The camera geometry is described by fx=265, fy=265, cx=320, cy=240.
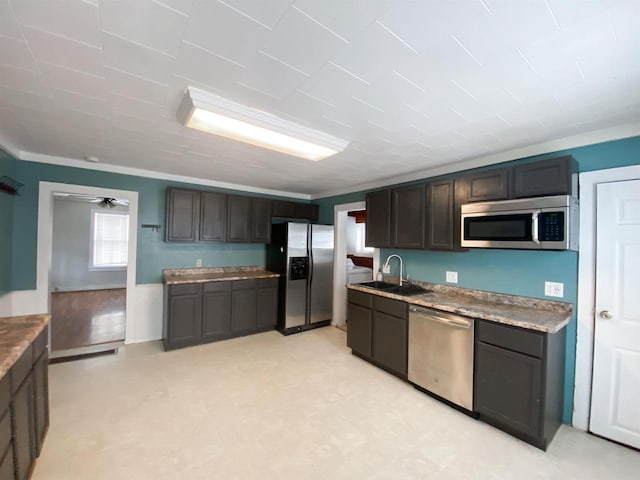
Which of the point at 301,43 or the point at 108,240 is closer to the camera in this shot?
the point at 301,43

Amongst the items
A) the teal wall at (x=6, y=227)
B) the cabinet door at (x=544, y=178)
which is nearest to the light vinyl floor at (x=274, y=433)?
the teal wall at (x=6, y=227)

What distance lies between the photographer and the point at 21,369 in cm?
149

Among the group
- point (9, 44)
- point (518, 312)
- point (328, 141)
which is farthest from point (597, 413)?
point (9, 44)

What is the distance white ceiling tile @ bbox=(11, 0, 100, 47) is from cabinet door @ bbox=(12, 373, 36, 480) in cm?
185

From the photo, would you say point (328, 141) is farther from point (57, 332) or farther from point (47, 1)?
point (57, 332)

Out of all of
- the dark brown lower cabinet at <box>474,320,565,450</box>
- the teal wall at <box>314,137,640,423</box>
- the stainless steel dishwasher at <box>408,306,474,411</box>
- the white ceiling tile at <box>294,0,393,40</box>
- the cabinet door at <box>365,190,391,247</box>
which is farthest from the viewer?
the cabinet door at <box>365,190,391,247</box>

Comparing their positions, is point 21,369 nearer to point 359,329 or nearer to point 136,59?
point 136,59

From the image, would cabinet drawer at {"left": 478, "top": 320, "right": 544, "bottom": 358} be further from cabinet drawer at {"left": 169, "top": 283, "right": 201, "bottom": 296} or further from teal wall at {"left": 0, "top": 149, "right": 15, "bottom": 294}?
teal wall at {"left": 0, "top": 149, "right": 15, "bottom": 294}

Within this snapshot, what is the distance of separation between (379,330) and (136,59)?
318 cm

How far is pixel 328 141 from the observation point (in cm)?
243

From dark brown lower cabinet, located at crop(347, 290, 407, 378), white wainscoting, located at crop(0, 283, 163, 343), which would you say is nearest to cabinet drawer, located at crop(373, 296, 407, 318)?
dark brown lower cabinet, located at crop(347, 290, 407, 378)

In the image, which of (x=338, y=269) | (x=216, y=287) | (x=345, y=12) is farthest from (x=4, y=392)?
(x=338, y=269)

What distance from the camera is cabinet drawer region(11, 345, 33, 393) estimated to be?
1384 mm

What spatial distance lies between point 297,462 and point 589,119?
3.29 meters
